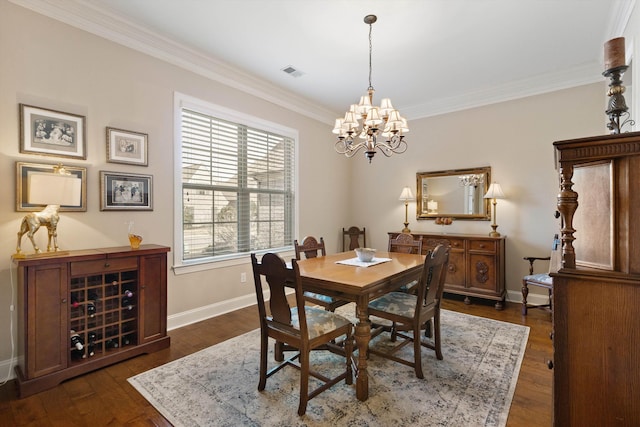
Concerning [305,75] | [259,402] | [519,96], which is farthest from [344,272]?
[519,96]

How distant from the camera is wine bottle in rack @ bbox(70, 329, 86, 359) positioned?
2.29m

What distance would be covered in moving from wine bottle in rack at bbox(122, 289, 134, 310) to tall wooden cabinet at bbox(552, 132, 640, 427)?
2913 mm

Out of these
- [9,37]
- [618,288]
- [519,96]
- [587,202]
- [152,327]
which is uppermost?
[519,96]

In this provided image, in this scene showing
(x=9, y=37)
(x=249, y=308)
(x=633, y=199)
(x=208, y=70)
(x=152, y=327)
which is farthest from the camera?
(x=249, y=308)

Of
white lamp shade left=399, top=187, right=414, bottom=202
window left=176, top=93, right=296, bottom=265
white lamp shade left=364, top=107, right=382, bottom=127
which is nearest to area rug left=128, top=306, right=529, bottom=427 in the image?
window left=176, top=93, right=296, bottom=265

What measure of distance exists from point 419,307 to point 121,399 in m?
Answer: 2.13

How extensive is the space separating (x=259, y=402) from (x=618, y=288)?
1965 millimetres

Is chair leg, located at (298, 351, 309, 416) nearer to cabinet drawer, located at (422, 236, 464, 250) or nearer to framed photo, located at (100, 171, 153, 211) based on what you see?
framed photo, located at (100, 171, 153, 211)

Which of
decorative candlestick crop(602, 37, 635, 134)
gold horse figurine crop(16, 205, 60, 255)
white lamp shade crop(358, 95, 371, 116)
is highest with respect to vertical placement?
white lamp shade crop(358, 95, 371, 116)

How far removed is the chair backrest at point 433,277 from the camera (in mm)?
2184

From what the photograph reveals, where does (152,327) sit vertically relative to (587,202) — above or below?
below

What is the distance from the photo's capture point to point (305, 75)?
3.89 metres

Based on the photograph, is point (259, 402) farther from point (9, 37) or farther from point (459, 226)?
point (459, 226)

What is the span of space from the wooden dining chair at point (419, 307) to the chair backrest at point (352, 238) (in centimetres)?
281
